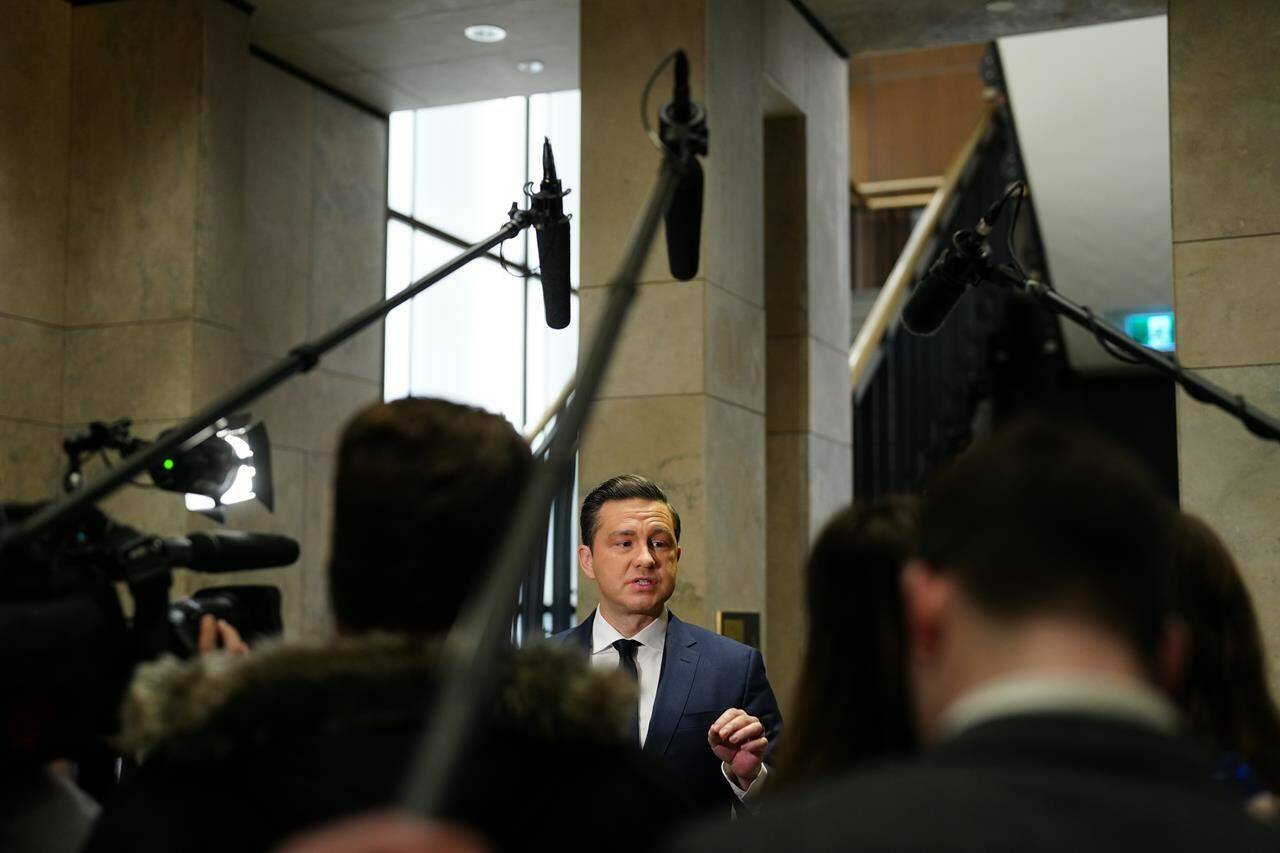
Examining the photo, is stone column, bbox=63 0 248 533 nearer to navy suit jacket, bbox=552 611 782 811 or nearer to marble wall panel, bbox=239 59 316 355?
marble wall panel, bbox=239 59 316 355

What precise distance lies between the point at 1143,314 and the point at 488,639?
1275 cm

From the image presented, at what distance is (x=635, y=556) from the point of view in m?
3.89

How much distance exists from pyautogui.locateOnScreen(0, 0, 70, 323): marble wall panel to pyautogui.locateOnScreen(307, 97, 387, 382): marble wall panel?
1311 millimetres

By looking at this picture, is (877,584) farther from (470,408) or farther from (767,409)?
(767,409)

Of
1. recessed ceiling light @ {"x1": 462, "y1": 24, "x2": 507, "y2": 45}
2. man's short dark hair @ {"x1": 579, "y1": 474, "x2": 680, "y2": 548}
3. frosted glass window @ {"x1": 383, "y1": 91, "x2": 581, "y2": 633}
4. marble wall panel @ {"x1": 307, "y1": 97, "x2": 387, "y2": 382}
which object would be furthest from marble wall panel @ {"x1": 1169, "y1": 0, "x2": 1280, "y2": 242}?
marble wall panel @ {"x1": 307, "y1": 97, "x2": 387, "y2": 382}

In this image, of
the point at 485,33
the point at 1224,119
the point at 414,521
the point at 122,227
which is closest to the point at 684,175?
the point at 414,521

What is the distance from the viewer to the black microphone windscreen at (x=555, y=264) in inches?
131

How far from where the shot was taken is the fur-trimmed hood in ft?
4.84

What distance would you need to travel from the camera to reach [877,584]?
183 centimetres

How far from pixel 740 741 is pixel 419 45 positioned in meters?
4.98

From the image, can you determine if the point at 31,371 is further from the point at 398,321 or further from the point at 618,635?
the point at 618,635

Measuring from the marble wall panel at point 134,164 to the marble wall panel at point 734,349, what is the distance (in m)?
2.16

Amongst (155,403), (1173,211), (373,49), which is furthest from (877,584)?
(373,49)

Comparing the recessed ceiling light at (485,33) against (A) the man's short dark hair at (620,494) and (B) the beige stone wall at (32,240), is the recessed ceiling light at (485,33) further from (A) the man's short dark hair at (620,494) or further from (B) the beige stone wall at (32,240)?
(A) the man's short dark hair at (620,494)
